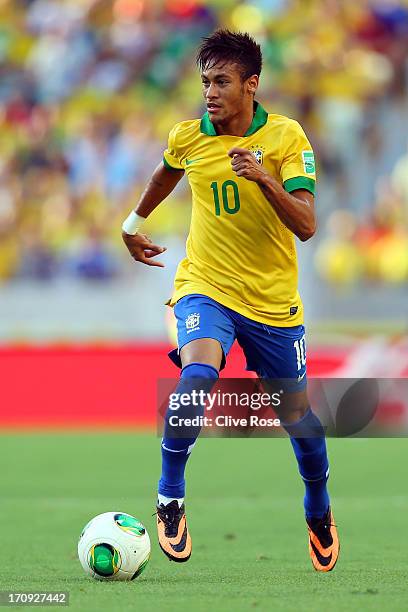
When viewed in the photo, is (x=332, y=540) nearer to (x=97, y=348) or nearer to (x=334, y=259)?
(x=97, y=348)

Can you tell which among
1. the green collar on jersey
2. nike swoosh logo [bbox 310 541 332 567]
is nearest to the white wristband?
the green collar on jersey

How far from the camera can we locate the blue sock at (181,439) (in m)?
5.11

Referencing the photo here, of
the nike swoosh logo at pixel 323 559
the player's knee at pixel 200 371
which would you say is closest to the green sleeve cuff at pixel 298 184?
the player's knee at pixel 200 371

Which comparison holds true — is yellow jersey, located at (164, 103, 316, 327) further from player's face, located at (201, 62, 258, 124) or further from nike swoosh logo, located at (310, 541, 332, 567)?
nike swoosh logo, located at (310, 541, 332, 567)

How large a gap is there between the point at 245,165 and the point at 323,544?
1.81 meters

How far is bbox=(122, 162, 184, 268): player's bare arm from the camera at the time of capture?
5.85 m

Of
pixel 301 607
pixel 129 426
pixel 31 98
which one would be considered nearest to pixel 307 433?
pixel 301 607

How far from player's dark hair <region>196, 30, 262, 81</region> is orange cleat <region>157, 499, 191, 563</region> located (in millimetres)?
1897

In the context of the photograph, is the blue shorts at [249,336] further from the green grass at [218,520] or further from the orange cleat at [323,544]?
the green grass at [218,520]

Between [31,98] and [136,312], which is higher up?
[31,98]

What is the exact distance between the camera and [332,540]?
567 cm

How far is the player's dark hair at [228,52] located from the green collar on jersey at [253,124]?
0.19m

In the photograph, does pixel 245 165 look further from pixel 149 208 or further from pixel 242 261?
pixel 149 208

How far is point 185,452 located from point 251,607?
1.02 meters
